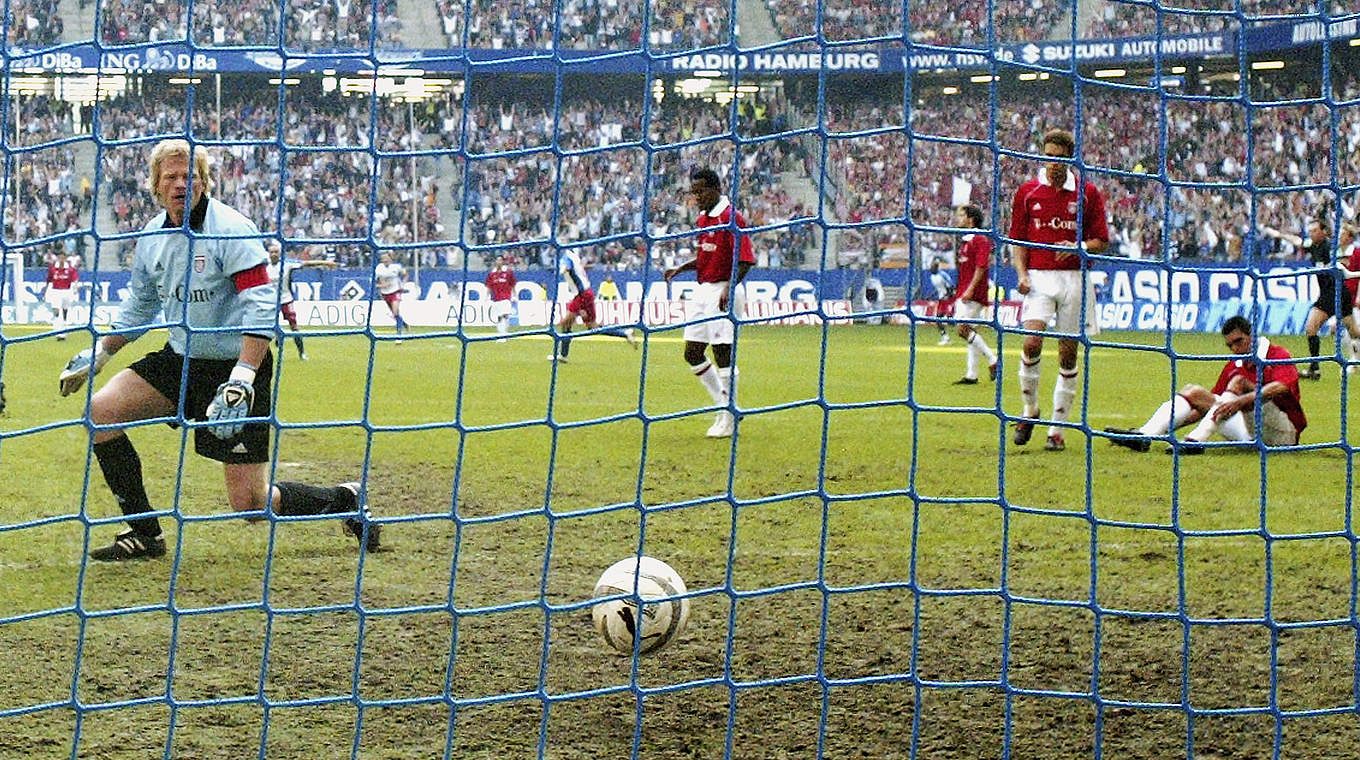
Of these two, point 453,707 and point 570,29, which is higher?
point 570,29

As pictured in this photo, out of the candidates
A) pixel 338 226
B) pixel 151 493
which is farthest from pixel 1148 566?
pixel 338 226

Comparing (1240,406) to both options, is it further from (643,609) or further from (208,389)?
(208,389)

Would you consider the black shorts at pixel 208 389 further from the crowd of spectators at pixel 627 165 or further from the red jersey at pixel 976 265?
the crowd of spectators at pixel 627 165

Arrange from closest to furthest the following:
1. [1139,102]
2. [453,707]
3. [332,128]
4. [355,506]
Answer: [453,707]
[355,506]
[1139,102]
[332,128]

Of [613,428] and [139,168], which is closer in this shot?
[613,428]

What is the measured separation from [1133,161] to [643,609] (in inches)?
1113

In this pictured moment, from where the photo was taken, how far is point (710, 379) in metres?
11.7

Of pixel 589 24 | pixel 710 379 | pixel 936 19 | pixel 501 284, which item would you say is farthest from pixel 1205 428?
pixel 589 24

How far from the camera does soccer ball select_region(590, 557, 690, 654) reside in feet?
16.1

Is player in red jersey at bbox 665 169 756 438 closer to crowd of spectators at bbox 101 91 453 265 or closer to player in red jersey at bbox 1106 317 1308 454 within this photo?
player in red jersey at bbox 1106 317 1308 454

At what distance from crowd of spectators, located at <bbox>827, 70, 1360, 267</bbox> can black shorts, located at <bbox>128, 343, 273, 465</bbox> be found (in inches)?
610

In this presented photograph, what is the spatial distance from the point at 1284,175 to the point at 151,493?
24.3 meters

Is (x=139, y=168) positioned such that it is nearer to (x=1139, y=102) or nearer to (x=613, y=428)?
(x=1139, y=102)

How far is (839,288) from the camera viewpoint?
31172 millimetres
